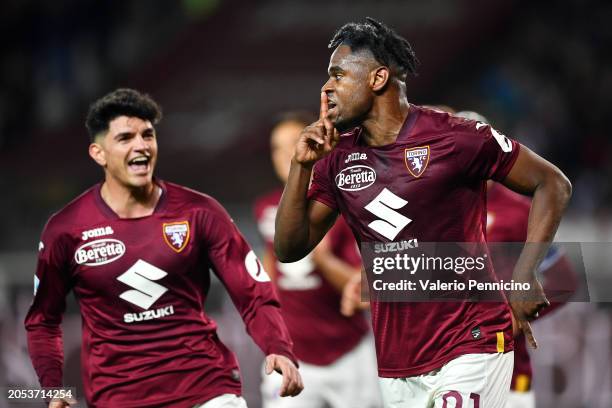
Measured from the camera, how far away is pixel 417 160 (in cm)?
442

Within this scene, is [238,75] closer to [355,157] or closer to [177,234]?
[177,234]

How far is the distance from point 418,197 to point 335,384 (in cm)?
316

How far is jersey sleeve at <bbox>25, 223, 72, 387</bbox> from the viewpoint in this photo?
502 centimetres

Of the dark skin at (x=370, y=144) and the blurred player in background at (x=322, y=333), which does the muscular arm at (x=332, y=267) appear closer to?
the blurred player in background at (x=322, y=333)

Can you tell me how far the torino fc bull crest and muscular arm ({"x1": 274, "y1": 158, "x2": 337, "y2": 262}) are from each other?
55cm

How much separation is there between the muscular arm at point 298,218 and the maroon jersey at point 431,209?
190 millimetres

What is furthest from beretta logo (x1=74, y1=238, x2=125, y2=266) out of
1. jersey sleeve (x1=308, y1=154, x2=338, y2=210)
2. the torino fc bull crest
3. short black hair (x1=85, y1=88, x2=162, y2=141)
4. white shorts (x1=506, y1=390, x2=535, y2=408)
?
white shorts (x1=506, y1=390, x2=535, y2=408)

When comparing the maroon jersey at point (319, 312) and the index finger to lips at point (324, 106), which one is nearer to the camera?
the index finger to lips at point (324, 106)

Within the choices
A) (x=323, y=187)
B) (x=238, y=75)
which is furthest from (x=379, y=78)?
(x=238, y=75)

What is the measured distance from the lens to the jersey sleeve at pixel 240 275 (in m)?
4.95

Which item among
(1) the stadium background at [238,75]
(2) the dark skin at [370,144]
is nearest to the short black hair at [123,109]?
(2) the dark skin at [370,144]

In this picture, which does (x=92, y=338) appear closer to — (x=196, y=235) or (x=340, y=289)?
(x=196, y=235)

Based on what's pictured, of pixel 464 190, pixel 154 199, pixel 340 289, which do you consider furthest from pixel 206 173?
pixel 464 190

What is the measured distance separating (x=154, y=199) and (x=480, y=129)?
1715 mm
